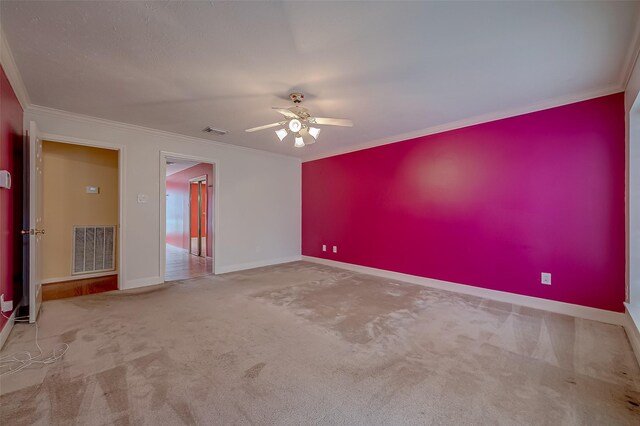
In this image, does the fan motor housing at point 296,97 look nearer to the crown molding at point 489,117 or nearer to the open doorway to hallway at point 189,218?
the crown molding at point 489,117

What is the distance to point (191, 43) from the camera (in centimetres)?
200

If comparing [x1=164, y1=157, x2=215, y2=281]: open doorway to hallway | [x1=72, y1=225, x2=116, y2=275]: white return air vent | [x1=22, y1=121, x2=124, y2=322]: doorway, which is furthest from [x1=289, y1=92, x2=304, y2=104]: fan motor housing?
[x1=72, y1=225, x2=116, y2=275]: white return air vent

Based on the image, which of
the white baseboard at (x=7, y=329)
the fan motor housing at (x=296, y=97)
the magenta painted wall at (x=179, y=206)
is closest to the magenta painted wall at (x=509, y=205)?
the fan motor housing at (x=296, y=97)

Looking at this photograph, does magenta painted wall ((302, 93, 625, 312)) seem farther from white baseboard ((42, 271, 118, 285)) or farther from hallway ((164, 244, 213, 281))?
white baseboard ((42, 271, 118, 285))

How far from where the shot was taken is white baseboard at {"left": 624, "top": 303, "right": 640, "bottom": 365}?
6.84 ft

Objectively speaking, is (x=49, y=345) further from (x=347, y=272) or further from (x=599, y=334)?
(x=599, y=334)

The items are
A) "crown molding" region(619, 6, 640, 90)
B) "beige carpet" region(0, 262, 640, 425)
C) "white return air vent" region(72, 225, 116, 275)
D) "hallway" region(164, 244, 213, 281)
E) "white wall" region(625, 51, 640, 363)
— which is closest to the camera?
"beige carpet" region(0, 262, 640, 425)

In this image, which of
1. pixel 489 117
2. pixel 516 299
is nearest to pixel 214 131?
pixel 489 117

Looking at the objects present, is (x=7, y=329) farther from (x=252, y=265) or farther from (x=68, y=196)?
(x=252, y=265)

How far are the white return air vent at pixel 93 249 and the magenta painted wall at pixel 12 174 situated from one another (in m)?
1.78

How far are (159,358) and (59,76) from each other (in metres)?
2.64

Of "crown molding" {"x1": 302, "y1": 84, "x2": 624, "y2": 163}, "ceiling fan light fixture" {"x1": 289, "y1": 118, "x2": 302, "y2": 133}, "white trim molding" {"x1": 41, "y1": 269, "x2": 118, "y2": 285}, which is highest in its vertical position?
"crown molding" {"x1": 302, "y1": 84, "x2": 624, "y2": 163}

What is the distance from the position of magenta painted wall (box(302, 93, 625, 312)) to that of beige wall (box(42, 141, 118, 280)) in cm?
436

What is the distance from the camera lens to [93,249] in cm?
454
